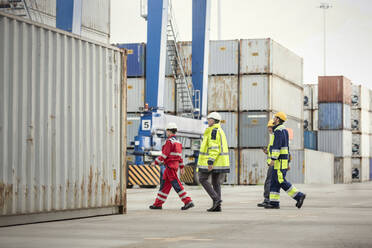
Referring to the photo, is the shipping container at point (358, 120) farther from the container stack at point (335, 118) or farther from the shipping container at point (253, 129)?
the shipping container at point (253, 129)

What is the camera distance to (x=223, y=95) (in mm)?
35031

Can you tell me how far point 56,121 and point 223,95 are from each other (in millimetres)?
25105

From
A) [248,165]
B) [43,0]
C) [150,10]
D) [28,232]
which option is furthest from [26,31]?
[248,165]

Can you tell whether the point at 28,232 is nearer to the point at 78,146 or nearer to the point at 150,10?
the point at 78,146

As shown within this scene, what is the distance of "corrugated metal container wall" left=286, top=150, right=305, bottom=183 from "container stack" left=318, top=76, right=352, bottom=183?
11620 mm

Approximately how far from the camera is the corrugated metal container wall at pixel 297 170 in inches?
1451

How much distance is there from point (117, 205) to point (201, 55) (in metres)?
19.4

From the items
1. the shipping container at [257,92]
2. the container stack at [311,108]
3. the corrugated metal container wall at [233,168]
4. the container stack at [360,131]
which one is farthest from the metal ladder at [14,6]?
the container stack at [360,131]

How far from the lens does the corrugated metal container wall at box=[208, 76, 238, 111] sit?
35.0 metres

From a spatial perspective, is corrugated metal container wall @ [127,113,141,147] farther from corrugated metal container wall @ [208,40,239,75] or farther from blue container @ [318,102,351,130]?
blue container @ [318,102,351,130]

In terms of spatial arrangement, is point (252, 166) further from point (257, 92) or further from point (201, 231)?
point (201, 231)

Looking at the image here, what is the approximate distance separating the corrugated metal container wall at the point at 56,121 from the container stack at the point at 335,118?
37798 mm

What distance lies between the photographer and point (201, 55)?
1201 inches

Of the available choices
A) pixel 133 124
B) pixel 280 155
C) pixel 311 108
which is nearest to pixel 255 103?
pixel 133 124
